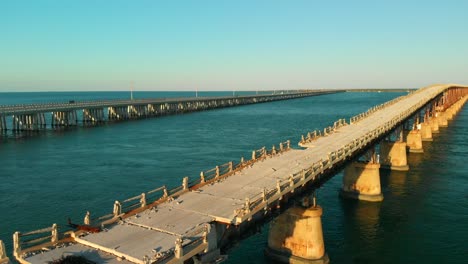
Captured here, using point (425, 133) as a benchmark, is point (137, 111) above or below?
above

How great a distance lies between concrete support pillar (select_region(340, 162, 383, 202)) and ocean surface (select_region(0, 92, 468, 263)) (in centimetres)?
115

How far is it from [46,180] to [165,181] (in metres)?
15.2

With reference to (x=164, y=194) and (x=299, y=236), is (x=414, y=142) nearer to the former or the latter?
(x=299, y=236)

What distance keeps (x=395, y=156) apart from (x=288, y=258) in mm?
34986

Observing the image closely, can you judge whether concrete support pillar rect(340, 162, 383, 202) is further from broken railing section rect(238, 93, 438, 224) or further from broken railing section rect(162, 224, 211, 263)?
broken railing section rect(162, 224, 211, 263)

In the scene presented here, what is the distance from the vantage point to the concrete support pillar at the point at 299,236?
84.7 feet

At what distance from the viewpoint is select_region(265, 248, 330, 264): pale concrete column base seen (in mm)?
25884

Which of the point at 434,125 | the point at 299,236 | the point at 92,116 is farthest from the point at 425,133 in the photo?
the point at 92,116

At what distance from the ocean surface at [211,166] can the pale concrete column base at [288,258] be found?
0.91 meters

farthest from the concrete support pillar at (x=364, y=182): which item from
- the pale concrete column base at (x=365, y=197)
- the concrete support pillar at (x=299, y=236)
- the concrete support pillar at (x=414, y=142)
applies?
the concrete support pillar at (x=414, y=142)

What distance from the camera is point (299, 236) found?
26031 mm

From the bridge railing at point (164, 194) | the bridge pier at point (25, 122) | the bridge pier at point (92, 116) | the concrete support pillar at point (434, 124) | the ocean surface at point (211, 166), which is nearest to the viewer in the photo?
the bridge railing at point (164, 194)

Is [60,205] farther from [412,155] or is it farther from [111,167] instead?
[412,155]

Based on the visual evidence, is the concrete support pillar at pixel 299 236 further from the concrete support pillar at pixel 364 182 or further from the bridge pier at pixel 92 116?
the bridge pier at pixel 92 116
